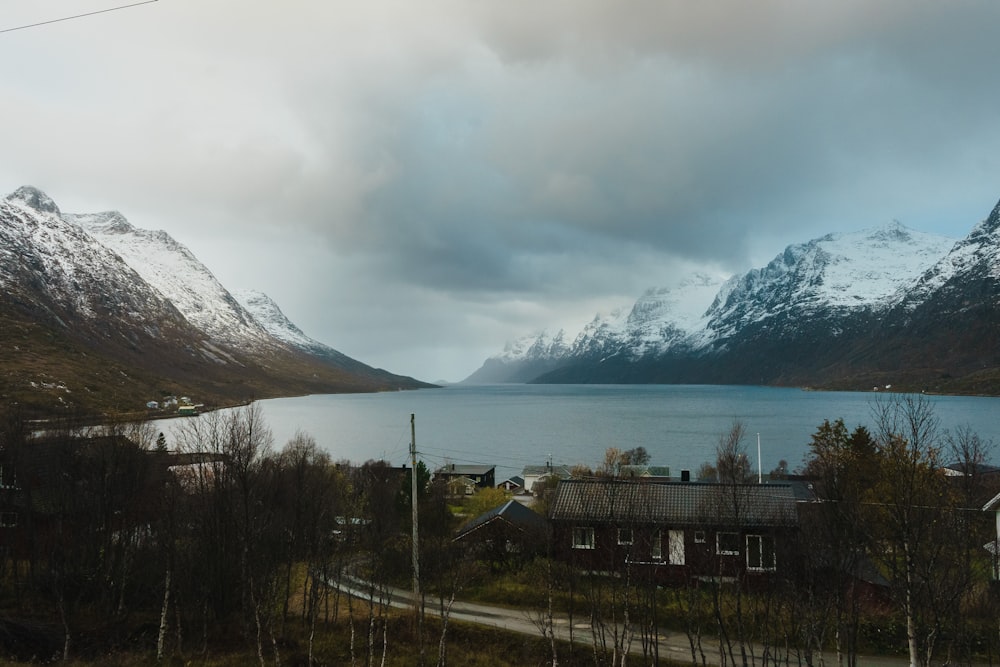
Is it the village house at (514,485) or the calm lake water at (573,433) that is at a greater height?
the calm lake water at (573,433)

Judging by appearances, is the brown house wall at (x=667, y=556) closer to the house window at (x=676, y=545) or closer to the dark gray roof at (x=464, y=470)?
the house window at (x=676, y=545)

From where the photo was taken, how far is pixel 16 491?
31.5 metres

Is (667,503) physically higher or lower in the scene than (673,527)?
A: higher

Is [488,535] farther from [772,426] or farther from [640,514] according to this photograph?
[772,426]

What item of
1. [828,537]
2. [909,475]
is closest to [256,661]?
[828,537]

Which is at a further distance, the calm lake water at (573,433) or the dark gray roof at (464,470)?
the calm lake water at (573,433)

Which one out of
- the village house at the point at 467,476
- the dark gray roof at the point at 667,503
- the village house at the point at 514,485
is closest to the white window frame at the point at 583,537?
the dark gray roof at the point at 667,503

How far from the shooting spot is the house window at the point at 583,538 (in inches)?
1342

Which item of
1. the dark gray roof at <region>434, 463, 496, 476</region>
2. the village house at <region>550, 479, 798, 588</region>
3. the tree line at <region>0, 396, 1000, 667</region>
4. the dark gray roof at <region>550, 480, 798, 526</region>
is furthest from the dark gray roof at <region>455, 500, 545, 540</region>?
the dark gray roof at <region>434, 463, 496, 476</region>

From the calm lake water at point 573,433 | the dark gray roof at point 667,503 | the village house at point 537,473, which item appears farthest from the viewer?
the calm lake water at point 573,433

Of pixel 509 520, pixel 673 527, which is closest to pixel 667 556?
pixel 673 527

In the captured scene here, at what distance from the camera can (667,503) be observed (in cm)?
3375

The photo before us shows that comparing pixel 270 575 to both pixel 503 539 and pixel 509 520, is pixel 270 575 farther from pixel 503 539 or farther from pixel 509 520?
pixel 509 520

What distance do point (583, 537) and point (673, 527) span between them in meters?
4.74
